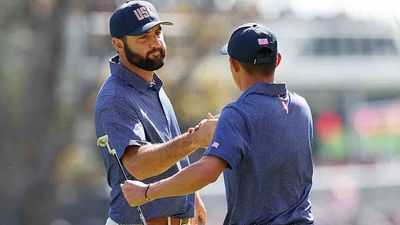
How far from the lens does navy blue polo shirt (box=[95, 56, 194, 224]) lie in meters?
8.38

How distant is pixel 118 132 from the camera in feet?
27.4

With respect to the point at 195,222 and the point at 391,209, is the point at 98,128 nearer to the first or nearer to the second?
the point at 195,222

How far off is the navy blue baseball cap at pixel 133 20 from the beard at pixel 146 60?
11 centimetres

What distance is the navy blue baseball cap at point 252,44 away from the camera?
7.49 meters

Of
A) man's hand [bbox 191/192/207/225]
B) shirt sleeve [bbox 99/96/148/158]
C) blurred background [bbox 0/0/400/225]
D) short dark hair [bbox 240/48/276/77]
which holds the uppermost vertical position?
short dark hair [bbox 240/48/276/77]

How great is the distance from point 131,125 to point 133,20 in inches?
28.8

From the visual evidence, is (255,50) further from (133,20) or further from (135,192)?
(133,20)

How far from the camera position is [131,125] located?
8.38 metres

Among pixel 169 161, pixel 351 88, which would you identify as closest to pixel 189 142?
pixel 169 161

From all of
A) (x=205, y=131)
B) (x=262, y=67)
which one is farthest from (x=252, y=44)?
(x=205, y=131)

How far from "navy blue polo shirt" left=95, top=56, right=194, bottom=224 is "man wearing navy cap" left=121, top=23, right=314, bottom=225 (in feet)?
2.64

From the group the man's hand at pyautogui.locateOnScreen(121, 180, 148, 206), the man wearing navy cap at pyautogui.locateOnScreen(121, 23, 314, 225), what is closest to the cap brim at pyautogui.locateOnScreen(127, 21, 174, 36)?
the man wearing navy cap at pyautogui.locateOnScreen(121, 23, 314, 225)

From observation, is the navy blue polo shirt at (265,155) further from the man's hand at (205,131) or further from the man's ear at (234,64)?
the man's hand at (205,131)

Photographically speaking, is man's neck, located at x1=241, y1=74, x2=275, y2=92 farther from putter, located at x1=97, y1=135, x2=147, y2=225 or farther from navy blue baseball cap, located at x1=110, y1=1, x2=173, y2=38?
navy blue baseball cap, located at x1=110, y1=1, x2=173, y2=38
